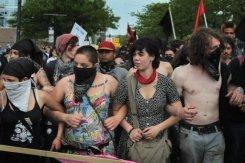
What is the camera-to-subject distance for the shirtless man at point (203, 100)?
17.1ft

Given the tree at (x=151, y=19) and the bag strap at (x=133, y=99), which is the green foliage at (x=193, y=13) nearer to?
the tree at (x=151, y=19)

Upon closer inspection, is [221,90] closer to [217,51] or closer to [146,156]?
[217,51]

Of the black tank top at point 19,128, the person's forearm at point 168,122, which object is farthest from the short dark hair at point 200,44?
the black tank top at point 19,128

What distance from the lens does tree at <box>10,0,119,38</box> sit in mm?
55500

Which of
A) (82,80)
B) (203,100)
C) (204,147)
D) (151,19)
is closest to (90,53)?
(82,80)

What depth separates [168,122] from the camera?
5039mm

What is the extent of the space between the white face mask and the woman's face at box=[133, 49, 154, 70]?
1058mm

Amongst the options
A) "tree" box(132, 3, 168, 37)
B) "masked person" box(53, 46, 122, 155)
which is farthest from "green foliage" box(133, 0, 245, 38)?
"masked person" box(53, 46, 122, 155)

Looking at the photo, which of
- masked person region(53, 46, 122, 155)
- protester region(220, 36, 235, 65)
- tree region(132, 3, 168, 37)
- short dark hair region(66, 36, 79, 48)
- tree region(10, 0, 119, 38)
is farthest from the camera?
tree region(132, 3, 168, 37)

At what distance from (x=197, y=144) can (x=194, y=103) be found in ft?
1.31

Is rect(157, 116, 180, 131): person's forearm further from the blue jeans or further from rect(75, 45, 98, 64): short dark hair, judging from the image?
rect(75, 45, 98, 64): short dark hair

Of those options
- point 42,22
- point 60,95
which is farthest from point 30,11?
point 60,95

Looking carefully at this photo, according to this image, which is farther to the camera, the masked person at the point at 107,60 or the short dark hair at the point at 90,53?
the masked person at the point at 107,60

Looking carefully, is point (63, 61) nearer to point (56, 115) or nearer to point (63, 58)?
point (63, 58)
